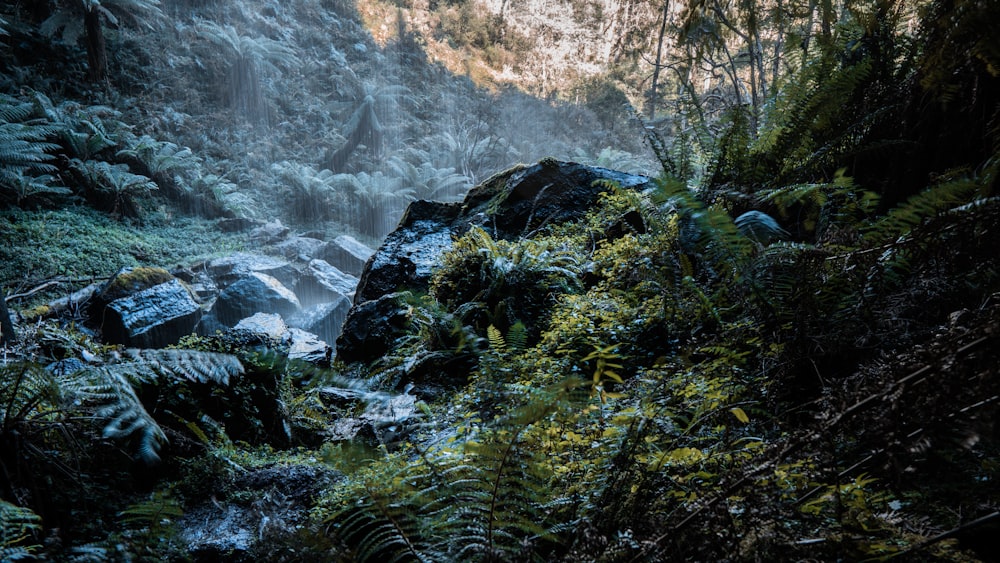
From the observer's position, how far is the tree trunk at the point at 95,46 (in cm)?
1188

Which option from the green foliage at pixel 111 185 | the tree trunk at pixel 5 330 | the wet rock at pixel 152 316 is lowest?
the wet rock at pixel 152 316

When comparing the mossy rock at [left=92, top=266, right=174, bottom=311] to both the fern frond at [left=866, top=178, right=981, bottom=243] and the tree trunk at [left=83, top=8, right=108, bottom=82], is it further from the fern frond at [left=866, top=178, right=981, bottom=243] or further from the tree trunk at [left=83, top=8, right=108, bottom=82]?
the fern frond at [left=866, top=178, right=981, bottom=243]

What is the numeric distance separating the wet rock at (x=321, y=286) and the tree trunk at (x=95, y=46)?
307 inches

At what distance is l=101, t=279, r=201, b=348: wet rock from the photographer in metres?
6.77

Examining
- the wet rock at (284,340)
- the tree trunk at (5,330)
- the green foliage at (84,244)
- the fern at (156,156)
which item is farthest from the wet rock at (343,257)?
the tree trunk at (5,330)

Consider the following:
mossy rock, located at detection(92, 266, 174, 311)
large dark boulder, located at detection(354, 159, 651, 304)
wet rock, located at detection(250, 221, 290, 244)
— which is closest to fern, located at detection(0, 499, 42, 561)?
large dark boulder, located at detection(354, 159, 651, 304)

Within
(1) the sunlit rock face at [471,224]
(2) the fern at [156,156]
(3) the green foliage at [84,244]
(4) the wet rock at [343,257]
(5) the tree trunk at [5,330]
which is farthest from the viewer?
(4) the wet rock at [343,257]

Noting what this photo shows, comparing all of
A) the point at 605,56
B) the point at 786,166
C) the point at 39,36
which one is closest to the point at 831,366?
the point at 786,166

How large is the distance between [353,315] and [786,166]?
410 centimetres

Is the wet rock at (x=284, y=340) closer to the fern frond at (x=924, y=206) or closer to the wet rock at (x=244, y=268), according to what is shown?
the fern frond at (x=924, y=206)

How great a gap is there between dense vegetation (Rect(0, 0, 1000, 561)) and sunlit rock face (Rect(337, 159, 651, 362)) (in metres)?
0.58

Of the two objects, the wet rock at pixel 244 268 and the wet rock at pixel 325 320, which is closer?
the wet rock at pixel 325 320

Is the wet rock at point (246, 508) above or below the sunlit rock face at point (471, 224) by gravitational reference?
below

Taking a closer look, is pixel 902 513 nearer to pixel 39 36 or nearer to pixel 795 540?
pixel 795 540
